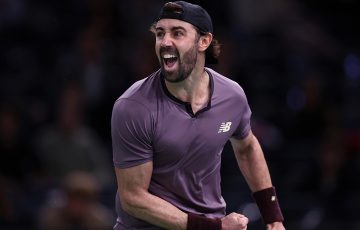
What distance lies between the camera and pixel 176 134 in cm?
598

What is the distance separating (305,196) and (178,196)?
3.87 m

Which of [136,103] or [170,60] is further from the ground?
[170,60]

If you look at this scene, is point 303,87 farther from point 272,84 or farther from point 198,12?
point 198,12

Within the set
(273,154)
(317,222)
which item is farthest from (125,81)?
(317,222)

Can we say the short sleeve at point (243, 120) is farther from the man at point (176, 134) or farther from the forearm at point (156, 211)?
the forearm at point (156, 211)

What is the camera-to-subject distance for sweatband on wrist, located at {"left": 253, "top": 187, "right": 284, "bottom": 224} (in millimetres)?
6539

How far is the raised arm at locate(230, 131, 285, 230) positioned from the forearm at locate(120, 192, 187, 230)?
756 millimetres

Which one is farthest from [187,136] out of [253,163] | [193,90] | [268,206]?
[268,206]

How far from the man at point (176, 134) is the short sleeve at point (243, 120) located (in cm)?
10

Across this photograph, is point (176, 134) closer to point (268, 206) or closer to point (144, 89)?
point (144, 89)

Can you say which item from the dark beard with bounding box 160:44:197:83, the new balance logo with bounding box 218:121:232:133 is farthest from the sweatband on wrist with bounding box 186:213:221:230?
the dark beard with bounding box 160:44:197:83

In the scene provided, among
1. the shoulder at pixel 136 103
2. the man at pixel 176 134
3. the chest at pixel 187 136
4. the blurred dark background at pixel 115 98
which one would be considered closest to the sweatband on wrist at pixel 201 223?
the man at pixel 176 134

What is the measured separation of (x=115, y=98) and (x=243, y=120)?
4.30 metres

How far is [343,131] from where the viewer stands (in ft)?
34.4
